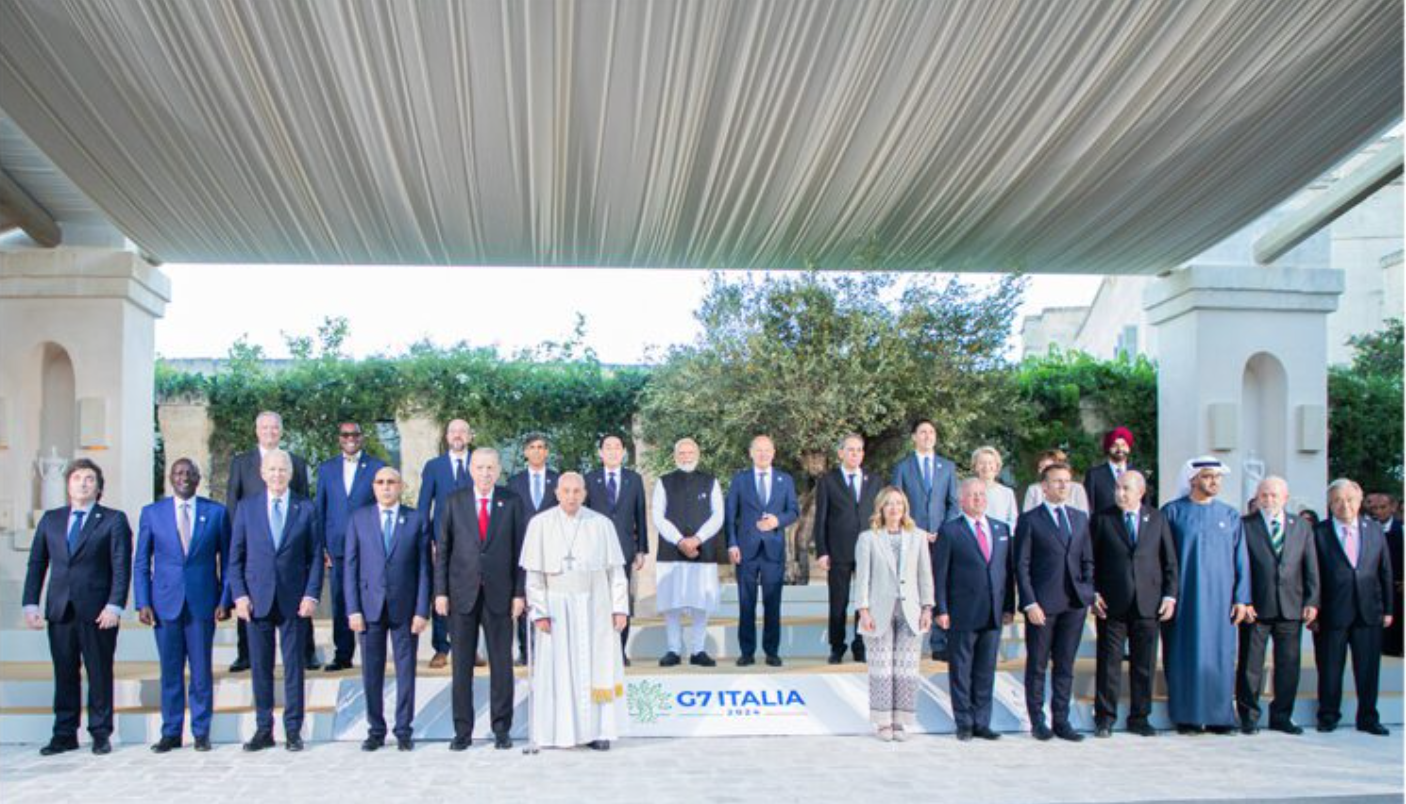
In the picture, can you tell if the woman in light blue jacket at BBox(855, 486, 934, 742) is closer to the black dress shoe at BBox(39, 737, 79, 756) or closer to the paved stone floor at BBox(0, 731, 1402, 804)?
the paved stone floor at BBox(0, 731, 1402, 804)

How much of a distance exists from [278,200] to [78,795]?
479cm

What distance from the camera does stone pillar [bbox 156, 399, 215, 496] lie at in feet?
43.1

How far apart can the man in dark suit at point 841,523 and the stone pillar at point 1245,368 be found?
4350mm

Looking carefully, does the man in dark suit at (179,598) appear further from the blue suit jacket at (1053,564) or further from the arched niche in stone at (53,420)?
the blue suit jacket at (1053,564)

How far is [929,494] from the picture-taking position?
27.8ft

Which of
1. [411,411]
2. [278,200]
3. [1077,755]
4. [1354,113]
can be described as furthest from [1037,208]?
[411,411]

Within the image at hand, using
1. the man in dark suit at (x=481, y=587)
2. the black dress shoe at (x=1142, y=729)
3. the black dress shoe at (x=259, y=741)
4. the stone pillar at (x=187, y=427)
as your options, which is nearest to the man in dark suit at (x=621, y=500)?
the man in dark suit at (x=481, y=587)

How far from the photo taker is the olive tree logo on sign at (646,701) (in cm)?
771

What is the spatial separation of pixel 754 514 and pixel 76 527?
13.1ft

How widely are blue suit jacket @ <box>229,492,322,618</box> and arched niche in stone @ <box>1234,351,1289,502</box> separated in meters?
7.99

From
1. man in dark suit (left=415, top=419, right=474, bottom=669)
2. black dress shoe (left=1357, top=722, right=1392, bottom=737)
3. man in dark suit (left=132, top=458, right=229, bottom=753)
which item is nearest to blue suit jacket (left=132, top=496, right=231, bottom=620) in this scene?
man in dark suit (left=132, top=458, right=229, bottom=753)

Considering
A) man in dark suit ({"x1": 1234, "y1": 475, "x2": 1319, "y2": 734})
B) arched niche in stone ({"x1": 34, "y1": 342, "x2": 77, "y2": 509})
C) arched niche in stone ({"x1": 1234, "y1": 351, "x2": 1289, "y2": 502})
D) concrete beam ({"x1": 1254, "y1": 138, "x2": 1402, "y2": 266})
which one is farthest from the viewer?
arched niche in stone ({"x1": 1234, "y1": 351, "x2": 1289, "y2": 502})

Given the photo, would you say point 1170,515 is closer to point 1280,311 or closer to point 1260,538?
point 1260,538

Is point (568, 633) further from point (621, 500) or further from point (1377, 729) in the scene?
point (1377, 729)
